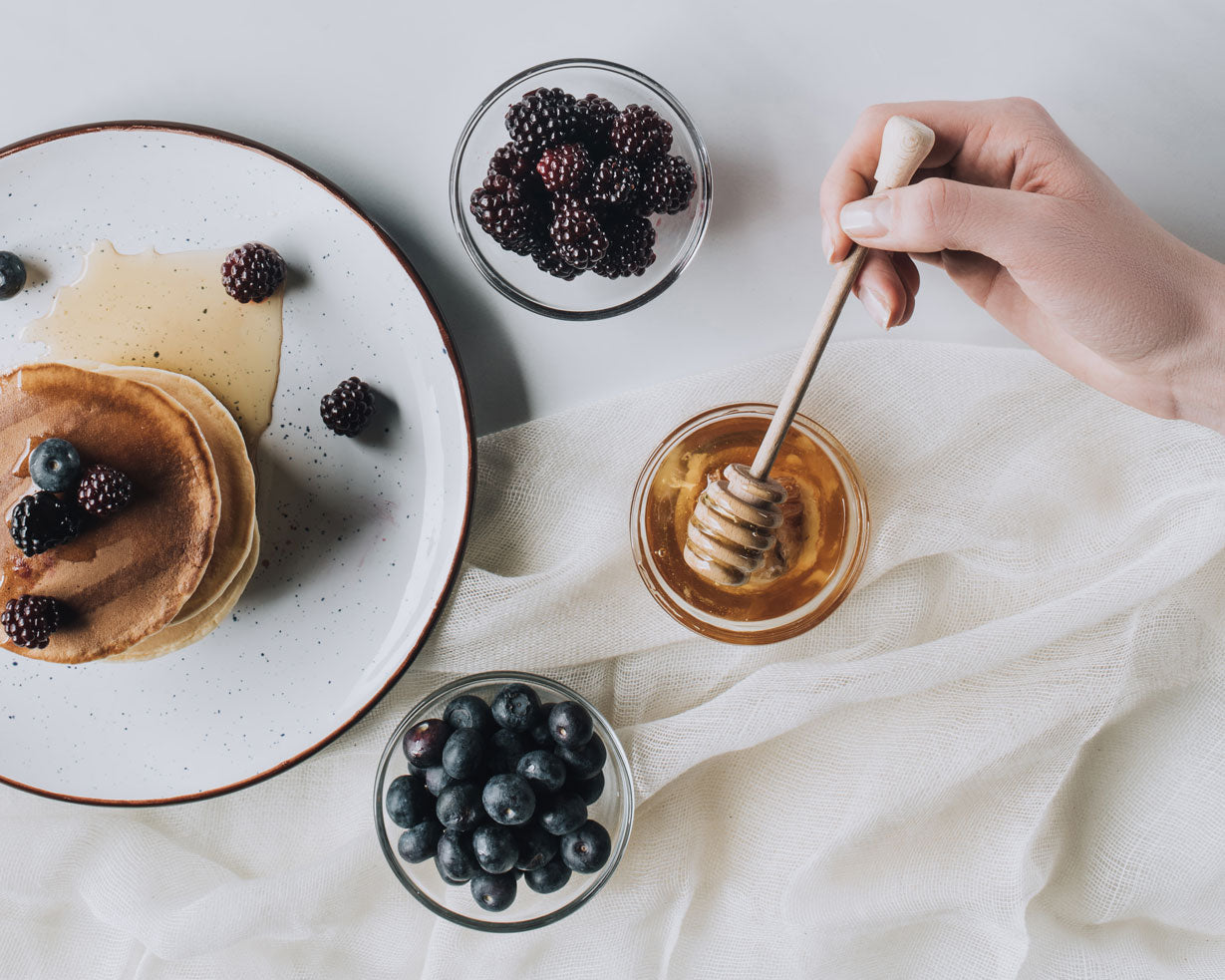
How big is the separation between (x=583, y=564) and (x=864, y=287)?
64 cm

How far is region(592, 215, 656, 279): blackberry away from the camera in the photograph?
1.49m

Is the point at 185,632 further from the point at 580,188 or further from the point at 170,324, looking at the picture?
the point at 580,188

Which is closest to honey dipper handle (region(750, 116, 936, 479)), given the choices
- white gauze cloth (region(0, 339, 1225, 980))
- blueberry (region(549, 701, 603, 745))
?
white gauze cloth (region(0, 339, 1225, 980))

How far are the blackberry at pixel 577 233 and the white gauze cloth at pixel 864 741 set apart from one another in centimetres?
28

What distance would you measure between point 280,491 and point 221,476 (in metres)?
0.10

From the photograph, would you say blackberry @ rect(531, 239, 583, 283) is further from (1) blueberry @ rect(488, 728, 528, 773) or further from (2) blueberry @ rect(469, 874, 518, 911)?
(2) blueberry @ rect(469, 874, 518, 911)

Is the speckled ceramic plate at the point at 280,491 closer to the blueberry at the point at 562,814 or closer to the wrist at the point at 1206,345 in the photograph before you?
the blueberry at the point at 562,814

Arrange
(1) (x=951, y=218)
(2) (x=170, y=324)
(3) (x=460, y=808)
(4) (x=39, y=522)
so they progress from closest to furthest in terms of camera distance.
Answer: (1) (x=951, y=218) → (4) (x=39, y=522) → (3) (x=460, y=808) → (2) (x=170, y=324)

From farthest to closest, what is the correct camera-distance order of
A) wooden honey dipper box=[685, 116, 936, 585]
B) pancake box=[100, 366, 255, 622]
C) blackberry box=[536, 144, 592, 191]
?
pancake box=[100, 366, 255, 622] < blackberry box=[536, 144, 592, 191] < wooden honey dipper box=[685, 116, 936, 585]

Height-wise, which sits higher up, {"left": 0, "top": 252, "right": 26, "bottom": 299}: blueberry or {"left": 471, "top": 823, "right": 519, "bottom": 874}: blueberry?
{"left": 0, "top": 252, "right": 26, "bottom": 299}: blueberry

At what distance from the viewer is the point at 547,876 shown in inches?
60.2

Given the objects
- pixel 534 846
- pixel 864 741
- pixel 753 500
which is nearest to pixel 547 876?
pixel 534 846

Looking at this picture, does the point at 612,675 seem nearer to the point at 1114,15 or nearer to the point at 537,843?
the point at 537,843

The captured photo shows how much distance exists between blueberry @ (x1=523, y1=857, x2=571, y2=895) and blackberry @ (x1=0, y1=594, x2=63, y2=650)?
0.84 meters
